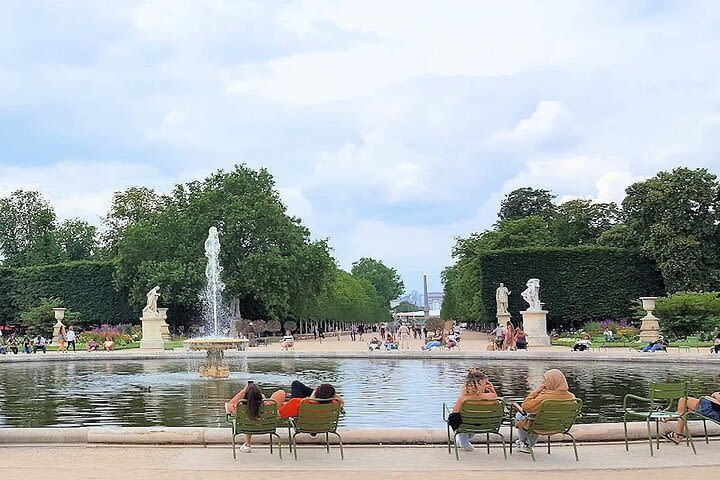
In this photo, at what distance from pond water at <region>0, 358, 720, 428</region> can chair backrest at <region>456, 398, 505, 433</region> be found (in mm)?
2971

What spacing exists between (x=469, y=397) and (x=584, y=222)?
180 ft

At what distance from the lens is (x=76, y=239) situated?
252ft

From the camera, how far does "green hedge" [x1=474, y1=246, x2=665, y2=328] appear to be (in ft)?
146

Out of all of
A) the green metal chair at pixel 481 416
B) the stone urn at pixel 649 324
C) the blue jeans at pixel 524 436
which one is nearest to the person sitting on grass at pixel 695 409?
the blue jeans at pixel 524 436

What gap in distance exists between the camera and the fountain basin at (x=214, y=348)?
2083 centimetres

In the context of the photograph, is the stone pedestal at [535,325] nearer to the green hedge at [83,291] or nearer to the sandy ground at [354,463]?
the sandy ground at [354,463]

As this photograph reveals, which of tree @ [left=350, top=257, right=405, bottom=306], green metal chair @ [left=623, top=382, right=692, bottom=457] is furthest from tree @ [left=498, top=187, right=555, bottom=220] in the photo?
tree @ [left=350, top=257, right=405, bottom=306]

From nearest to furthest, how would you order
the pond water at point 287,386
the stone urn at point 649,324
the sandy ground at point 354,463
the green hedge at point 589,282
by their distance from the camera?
the sandy ground at point 354,463 → the pond water at point 287,386 → the stone urn at point 649,324 → the green hedge at point 589,282

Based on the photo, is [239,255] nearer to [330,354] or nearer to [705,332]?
[330,354]

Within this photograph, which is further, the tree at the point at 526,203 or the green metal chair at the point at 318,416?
the tree at the point at 526,203

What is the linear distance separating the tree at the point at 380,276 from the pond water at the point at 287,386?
429 ft

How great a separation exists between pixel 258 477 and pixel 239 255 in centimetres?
4254

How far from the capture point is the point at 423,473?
7.99 m

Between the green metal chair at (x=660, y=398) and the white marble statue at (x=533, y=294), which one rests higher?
the white marble statue at (x=533, y=294)
